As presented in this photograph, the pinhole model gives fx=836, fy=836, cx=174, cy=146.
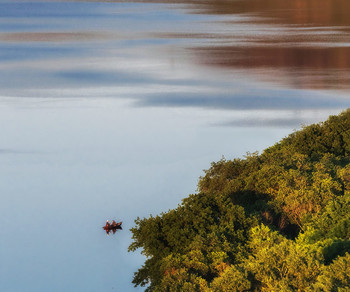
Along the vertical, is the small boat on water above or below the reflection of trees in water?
below

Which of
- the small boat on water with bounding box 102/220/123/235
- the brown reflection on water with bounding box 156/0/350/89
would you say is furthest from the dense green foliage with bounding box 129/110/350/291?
the brown reflection on water with bounding box 156/0/350/89

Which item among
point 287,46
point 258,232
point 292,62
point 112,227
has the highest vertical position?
point 287,46

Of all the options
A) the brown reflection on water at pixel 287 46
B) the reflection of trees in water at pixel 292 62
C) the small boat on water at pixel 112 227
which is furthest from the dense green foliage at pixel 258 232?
the brown reflection on water at pixel 287 46

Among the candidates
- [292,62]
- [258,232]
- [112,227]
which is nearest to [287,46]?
[292,62]

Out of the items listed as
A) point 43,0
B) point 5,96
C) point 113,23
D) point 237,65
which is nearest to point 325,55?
point 237,65

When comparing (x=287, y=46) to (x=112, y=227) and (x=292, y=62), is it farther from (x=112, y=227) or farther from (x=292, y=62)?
(x=112, y=227)

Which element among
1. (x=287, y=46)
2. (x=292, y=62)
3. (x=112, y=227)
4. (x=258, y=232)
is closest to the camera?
(x=258, y=232)

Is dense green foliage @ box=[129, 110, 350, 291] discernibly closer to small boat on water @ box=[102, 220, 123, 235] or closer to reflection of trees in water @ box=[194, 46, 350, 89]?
small boat on water @ box=[102, 220, 123, 235]

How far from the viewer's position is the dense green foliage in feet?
65.6

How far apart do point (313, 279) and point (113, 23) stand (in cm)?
9026

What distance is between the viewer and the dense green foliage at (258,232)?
2000cm

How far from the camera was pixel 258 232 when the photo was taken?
2417 centimetres

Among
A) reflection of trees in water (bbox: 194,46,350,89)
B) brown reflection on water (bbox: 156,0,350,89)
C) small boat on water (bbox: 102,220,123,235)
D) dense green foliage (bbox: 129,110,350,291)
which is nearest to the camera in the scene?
dense green foliage (bbox: 129,110,350,291)

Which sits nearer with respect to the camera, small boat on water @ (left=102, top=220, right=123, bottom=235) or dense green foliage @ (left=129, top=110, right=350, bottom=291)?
dense green foliage @ (left=129, top=110, right=350, bottom=291)
